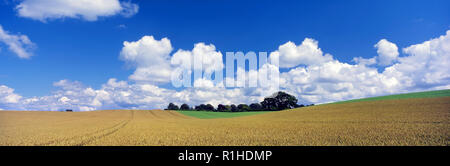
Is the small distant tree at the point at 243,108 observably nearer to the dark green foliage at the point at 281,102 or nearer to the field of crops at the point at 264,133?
the dark green foliage at the point at 281,102

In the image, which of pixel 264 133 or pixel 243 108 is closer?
pixel 264 133

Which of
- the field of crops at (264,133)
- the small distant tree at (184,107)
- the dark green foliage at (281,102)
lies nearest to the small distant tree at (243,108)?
the dark green foliage at (281,102)

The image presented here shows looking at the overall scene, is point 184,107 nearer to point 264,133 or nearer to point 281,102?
point 281,102

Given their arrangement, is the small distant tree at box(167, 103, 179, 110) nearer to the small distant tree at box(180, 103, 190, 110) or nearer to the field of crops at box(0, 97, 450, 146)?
the small distant tree at box(180, 103, 190, 110)

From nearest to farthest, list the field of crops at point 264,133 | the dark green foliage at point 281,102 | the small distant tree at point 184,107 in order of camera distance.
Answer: the field of crops at point 264,133 → the dark green foliage at point 281,102 → the small distant tree at point 184,107

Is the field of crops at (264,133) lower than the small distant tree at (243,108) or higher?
higher

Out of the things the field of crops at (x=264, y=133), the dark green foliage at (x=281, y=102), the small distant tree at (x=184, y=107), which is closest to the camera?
the field of crops at (x=264, y=133)

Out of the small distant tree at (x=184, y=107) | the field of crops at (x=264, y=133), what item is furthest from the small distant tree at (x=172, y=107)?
the field of crops at (x=264, y=133)

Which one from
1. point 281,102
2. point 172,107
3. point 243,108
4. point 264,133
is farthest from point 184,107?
point 264,133

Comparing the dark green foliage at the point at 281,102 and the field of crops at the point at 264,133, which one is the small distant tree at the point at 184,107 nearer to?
the dark green foliage at the point at 281,102

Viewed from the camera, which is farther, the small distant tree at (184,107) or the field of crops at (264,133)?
the small distant tree at (184,107)

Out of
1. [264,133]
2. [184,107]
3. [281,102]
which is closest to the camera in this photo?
[264,133]

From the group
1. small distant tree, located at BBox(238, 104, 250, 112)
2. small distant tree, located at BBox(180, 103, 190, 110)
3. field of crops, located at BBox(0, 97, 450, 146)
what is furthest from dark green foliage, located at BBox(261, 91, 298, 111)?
field of crops, located at BBox(0, 97, 450, 146)
